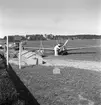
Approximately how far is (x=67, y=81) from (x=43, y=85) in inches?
49.4

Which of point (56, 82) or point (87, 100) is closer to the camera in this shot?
point (87, 100)

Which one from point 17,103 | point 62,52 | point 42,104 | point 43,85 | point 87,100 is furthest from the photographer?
point 62,52

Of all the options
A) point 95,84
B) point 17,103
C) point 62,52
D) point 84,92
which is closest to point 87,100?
point 84,92

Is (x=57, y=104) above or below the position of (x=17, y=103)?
below

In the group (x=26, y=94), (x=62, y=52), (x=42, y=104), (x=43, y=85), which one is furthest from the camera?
(x=62, y=52)

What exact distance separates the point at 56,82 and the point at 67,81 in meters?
0.55

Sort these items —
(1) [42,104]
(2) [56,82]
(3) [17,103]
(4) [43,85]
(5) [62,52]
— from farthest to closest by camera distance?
(5) [62,52]
(2) [56,82]
(4) [43,85]
(1) [42,104]
(3) [17,103]

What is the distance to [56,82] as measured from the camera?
6.85 metres

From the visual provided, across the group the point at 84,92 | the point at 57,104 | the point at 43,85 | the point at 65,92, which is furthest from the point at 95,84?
the point at 57,104

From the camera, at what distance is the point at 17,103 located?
319 cm

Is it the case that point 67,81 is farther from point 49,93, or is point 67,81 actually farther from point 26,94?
point 26,94

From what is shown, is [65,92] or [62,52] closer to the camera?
[65,92]

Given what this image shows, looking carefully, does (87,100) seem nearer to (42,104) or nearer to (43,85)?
(42,104)

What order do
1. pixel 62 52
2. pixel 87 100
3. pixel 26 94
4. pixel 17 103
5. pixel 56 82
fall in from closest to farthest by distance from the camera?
pixel 17 103, pixel 87 100, pixel 26 94, pixel 56 82, pixel 62 52
